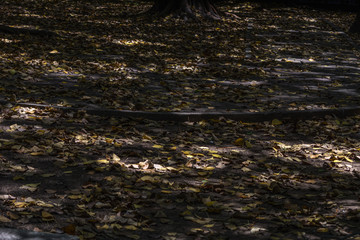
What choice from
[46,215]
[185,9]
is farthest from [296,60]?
[46,215]

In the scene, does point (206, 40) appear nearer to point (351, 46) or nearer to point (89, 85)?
point (351, 46)

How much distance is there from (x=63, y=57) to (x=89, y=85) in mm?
2176

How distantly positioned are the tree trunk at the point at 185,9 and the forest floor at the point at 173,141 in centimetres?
395

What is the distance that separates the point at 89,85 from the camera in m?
8.03

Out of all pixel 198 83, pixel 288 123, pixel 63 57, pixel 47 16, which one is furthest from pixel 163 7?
pixel 288 123

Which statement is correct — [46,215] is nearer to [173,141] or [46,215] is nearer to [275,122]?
[173,141]

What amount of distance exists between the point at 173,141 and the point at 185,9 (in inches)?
428

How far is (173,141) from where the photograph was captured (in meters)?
5.91

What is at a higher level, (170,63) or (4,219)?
(4,219)

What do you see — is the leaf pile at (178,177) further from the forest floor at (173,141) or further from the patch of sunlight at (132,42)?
the patch of sunlight at (132,42)

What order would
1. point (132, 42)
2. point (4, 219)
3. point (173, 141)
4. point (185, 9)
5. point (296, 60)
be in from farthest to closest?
1. point (185, 9)
2. point (132, 42)
3. point (296, 60)
4. point (173, 141)
5. point (4, 219)

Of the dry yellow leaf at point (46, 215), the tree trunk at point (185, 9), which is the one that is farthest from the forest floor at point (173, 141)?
the tree trunk at point (185, 9)

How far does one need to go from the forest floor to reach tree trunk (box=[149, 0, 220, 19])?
155 inches

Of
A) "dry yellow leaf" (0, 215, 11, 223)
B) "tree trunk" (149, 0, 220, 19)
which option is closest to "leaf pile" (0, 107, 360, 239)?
"dry yellow leaf" (0, 215, 11, 223)
